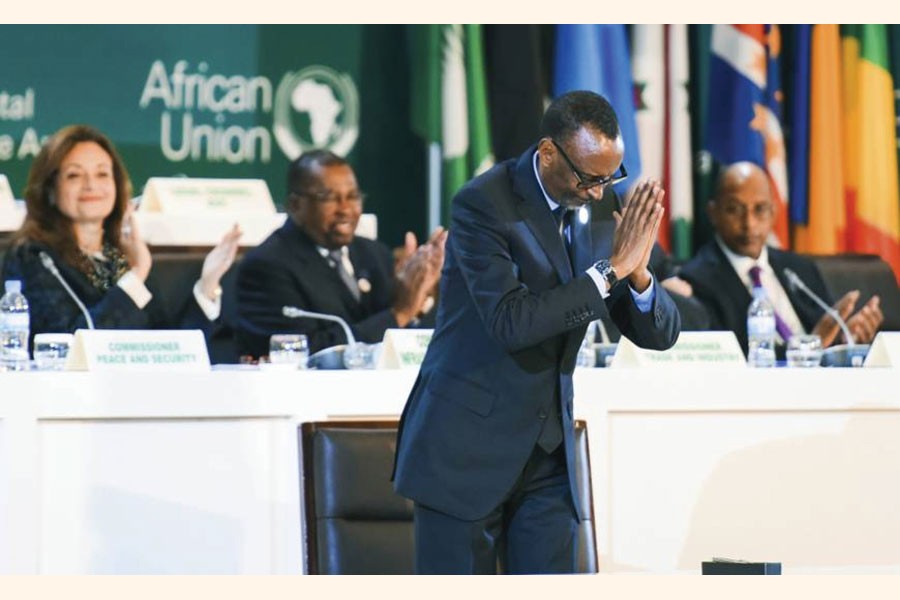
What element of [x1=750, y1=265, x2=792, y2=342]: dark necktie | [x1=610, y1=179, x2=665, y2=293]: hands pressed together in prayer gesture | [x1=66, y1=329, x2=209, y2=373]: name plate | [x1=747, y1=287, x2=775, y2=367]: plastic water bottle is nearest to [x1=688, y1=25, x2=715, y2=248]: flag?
[x1=750, y1=265, x2=792, y2=342]: dark necktie

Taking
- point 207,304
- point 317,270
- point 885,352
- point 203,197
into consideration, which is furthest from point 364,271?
point 885,352

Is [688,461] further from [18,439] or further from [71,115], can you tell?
[71,115]

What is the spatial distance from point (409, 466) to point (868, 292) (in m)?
4.32

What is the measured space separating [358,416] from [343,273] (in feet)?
5.38

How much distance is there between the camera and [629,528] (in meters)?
4.39

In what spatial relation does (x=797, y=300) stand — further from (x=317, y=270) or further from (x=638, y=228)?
(x=638, y=228)

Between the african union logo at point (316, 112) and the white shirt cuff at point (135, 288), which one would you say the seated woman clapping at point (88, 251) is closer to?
the white shirt cuff at point (135, 288)

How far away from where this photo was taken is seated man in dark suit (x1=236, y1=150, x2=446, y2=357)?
18.7 feet

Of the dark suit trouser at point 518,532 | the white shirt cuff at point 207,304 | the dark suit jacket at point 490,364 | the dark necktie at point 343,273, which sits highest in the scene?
the dark necktie at point 343,273


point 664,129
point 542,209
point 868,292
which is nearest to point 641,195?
point 542,209

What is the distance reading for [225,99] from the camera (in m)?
7.32

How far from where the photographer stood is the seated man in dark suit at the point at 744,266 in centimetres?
645

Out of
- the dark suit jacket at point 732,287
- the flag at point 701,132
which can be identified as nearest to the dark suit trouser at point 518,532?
the dark suit jacket at point 732,287

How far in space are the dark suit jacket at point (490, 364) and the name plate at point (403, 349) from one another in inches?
55.0
